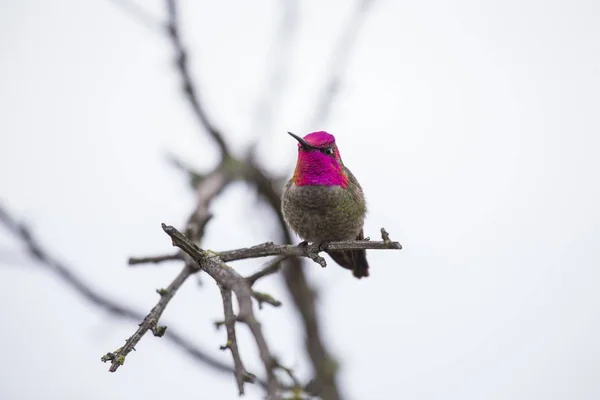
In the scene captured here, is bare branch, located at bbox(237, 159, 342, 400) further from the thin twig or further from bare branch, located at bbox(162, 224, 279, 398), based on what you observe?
bare branch, located at bbox(162, 224, 279, 398)

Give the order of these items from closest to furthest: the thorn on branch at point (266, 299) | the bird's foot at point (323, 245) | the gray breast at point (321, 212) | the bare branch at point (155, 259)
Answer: the thorn on branch at point (266, 299) → the bare branch at point (155, 259) → the bird's foot at point (323, 245) → the gray breast at point (321, 212)

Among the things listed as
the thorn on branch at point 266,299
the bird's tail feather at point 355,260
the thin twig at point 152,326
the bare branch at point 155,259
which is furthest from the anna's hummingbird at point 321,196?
the thin twig at point 152,326

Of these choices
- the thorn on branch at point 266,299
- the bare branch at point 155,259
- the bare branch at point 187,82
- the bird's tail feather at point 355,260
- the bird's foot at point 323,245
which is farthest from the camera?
the bare branch at point 187,82

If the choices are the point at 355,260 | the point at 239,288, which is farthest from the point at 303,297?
the point at 239,288

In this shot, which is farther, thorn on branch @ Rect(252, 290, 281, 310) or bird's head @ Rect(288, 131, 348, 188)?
bird's head @ Rect(288, 131, 348, 188)

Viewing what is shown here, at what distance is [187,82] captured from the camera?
551cm

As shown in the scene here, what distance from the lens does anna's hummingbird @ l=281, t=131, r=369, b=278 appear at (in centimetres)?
431

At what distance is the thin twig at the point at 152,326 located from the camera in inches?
97.9

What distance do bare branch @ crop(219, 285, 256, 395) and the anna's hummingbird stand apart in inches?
60.0

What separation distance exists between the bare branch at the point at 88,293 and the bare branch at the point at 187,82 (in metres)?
1.63

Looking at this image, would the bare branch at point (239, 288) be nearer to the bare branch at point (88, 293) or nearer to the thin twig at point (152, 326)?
the thin twig at point (152, 326)

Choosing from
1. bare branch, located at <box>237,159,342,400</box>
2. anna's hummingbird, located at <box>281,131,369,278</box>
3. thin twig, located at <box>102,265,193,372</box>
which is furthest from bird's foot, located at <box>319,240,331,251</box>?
bare branch, located at <box>237,159,342,400</box>

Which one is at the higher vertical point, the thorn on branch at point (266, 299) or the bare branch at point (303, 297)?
the bare branch at point (303, 297)

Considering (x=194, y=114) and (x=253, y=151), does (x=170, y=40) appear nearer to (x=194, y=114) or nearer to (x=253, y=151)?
(x=194, y=114)
